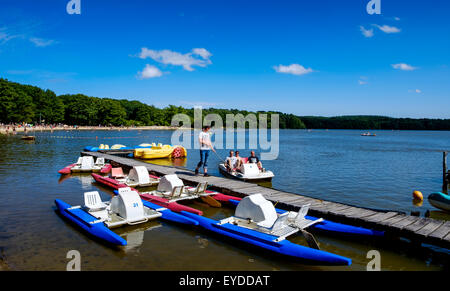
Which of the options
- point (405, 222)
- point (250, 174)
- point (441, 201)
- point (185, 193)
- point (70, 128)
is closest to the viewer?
point (405, 222)

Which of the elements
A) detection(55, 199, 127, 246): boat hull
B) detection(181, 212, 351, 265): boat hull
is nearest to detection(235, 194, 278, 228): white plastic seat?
detection(181, 212, 351, 265): boat hull

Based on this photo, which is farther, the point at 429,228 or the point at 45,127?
the point at 45,127

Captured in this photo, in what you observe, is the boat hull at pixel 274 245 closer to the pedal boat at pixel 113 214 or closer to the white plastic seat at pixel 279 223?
the white plastic seat at pixel 279 223

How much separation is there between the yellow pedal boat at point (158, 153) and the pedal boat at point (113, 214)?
1898cm

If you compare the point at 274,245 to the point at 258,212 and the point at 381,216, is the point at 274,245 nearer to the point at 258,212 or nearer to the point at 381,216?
the point at 258,212

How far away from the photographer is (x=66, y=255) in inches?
288

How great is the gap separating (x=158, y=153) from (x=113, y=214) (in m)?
20.7

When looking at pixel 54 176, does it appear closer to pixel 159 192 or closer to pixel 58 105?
pixel 159 192

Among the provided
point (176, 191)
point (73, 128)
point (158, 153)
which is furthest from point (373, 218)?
point (73, 128)

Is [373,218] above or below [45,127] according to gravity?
below

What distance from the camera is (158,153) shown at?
1176 inches

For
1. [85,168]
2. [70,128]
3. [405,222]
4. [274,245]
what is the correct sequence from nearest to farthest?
[274,245]
[405,222]
[85,168]
[70,128]

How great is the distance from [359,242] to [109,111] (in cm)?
12514
